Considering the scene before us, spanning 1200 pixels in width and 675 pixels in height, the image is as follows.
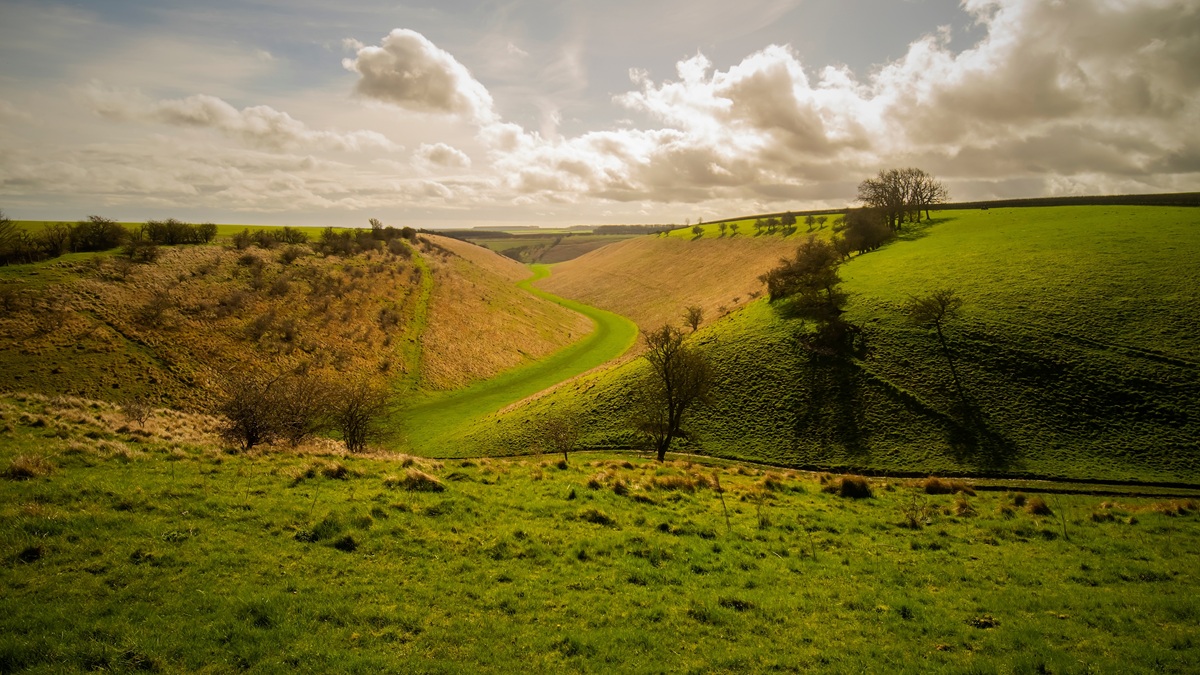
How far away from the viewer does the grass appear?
9.72m

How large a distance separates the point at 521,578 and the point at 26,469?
15.9 m

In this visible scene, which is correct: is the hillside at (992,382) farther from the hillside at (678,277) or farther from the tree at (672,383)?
the hillside at (678,277)

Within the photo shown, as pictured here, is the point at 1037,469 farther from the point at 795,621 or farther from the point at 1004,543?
the point at 795,621

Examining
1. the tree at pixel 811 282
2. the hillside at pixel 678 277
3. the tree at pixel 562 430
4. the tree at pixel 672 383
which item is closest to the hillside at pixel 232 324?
the tree at pixel 562 430

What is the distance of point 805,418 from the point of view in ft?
155

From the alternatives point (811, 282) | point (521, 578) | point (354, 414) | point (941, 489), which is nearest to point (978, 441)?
point (941, 489)

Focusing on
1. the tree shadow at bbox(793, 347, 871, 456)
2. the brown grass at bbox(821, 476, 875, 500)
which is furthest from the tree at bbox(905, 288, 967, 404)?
the brown grass at bbox(821, 476, 875, 500)

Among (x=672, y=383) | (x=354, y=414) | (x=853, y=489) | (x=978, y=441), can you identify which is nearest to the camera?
(x=853, y=489)

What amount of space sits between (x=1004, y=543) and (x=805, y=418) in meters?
29.9

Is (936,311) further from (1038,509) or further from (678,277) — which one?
(678,277)

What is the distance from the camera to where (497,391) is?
236ft

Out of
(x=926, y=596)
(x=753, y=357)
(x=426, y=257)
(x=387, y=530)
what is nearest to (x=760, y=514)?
(x=926, y=596)

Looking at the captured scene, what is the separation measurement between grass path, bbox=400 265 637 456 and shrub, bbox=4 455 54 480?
3600cm

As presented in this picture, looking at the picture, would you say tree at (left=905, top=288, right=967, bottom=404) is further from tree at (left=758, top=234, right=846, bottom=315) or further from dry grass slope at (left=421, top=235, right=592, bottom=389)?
dry grass slope at (left=421, top=235, right=592, bottom=389)
